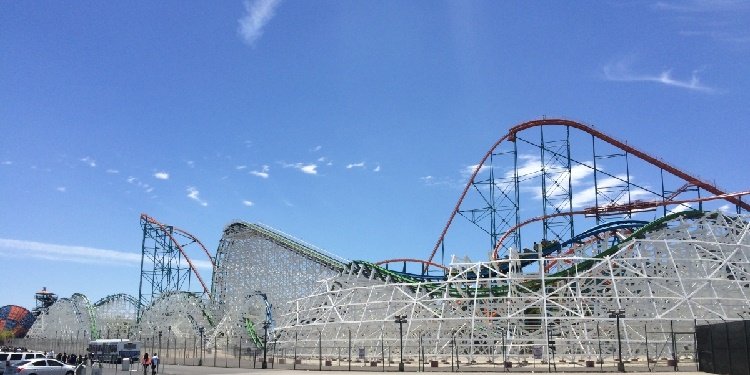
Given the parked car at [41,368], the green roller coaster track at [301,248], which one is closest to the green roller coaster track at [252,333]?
the green roller coaster track at [301,248]

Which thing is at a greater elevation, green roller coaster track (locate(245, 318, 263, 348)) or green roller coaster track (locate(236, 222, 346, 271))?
green roller coaster track (locate(236, 222, 346, 271))

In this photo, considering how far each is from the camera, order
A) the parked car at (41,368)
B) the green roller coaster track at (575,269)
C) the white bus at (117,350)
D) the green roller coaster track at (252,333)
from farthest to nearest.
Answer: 1. the green roller coaster track at (252,333)
2. the white bus at (117,350)
3. the green roller coaster track at (575,269)
4. the parked car at (41,368)

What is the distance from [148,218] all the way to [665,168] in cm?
5541

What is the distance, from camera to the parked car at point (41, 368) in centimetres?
2886

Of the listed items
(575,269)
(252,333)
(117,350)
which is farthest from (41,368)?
(575,269)

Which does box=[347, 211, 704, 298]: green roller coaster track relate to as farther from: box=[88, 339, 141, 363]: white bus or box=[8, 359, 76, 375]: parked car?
box=[88, 339, 141, 363]: white bus

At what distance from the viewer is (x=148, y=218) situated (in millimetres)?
74000

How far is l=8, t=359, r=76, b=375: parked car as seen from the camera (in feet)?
94.7

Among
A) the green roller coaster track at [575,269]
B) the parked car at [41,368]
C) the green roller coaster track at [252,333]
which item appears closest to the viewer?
the parked car at [41,368]

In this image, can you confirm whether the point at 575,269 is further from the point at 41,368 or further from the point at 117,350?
the point at 117,350

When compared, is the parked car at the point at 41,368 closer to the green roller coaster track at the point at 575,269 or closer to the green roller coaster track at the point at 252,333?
the green roller coaster track at the point at 575,269

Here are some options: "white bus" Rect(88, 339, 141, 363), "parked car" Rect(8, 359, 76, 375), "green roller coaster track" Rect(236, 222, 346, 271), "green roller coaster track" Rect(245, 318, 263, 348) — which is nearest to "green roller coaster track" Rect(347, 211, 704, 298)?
"green roller coaster track" Rect(236, 222, 346, 271)

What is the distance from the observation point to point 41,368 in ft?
97.6

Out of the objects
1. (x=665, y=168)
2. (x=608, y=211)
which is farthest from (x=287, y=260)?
(x=665, y=168)
